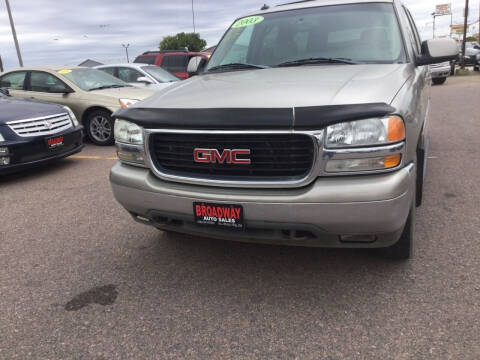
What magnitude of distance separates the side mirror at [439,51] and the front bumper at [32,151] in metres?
4.57

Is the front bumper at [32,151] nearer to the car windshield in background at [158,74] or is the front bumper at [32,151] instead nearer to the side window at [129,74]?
the car windshield in background at [158,74]

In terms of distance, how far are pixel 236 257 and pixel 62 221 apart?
6.15 ft

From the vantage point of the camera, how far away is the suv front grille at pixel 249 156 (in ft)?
7.22

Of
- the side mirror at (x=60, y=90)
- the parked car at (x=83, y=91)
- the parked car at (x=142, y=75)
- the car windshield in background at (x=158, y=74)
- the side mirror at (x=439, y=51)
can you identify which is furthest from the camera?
the car windshield in background at (x=158, y=74)

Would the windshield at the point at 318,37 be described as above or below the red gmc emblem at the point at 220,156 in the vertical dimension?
above

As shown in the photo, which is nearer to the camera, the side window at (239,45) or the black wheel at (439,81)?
the side window at (239,45)

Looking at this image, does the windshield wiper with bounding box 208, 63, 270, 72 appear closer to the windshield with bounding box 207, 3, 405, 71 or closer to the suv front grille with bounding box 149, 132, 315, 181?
the windshield with bounding box 207, 3, 405, 71

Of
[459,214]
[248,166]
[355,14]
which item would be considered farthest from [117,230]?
[459,214]

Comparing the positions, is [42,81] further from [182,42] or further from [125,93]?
[182,42]

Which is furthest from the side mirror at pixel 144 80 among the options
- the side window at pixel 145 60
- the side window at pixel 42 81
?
the side window at pixel 145 60

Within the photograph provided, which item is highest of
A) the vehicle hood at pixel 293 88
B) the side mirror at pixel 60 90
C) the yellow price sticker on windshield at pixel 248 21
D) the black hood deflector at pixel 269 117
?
the yellow price sticker on windshield at pixel 248 21

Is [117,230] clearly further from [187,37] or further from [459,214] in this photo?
[187,37]

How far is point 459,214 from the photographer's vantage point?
11.9 ft

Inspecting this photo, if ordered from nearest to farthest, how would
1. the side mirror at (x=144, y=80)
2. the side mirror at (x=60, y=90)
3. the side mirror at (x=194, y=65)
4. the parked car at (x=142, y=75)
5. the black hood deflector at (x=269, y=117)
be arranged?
the black hood deflector at (x=269, y=117)
the side mirror at (x=194, y=65)
the side mirror at (x=60, y=90)
the side mirror at (x=144, y=80)
the parked car at (x=142, y=75)
